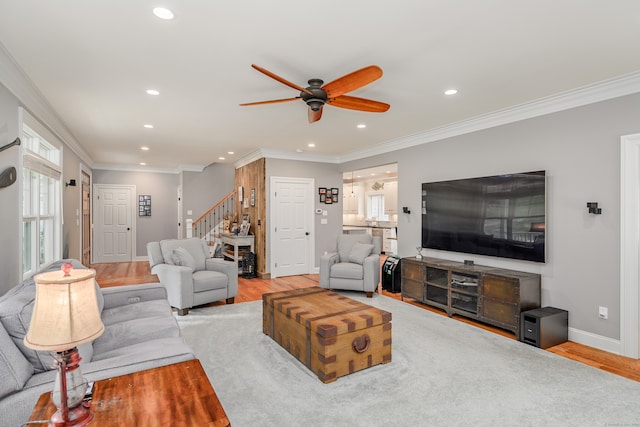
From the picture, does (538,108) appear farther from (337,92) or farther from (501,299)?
(337,92)

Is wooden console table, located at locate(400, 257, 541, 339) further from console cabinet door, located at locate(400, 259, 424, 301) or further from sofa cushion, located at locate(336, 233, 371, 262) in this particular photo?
sofa cushion, located at locate(336, 233, 371, 262)

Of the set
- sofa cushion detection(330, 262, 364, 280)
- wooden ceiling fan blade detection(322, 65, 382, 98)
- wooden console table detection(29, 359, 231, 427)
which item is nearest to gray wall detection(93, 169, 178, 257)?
sofa cushion detection(330, 262, 364, 280)

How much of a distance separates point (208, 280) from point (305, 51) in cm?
322

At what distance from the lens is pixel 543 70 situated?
298cm

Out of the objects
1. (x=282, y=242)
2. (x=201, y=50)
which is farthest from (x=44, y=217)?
(x=282, y=242)

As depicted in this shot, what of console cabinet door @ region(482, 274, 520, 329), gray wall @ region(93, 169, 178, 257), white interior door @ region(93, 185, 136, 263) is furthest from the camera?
gray wall @ region(93, 169, 178, 257)

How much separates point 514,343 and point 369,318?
5.57 feet

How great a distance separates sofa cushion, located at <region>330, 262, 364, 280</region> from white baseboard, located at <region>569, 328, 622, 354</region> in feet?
8.74

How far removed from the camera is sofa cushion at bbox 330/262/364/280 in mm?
5301

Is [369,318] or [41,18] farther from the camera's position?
[369,318]

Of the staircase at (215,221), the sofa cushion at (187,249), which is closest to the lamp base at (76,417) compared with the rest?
the sofa cushion at (187,249)

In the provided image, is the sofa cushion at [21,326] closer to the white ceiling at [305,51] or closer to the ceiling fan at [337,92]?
the white ceiling at [305,51]

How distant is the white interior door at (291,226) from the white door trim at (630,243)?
494 centimetres

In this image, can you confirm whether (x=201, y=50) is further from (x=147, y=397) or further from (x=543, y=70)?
(x=543, y=70)
